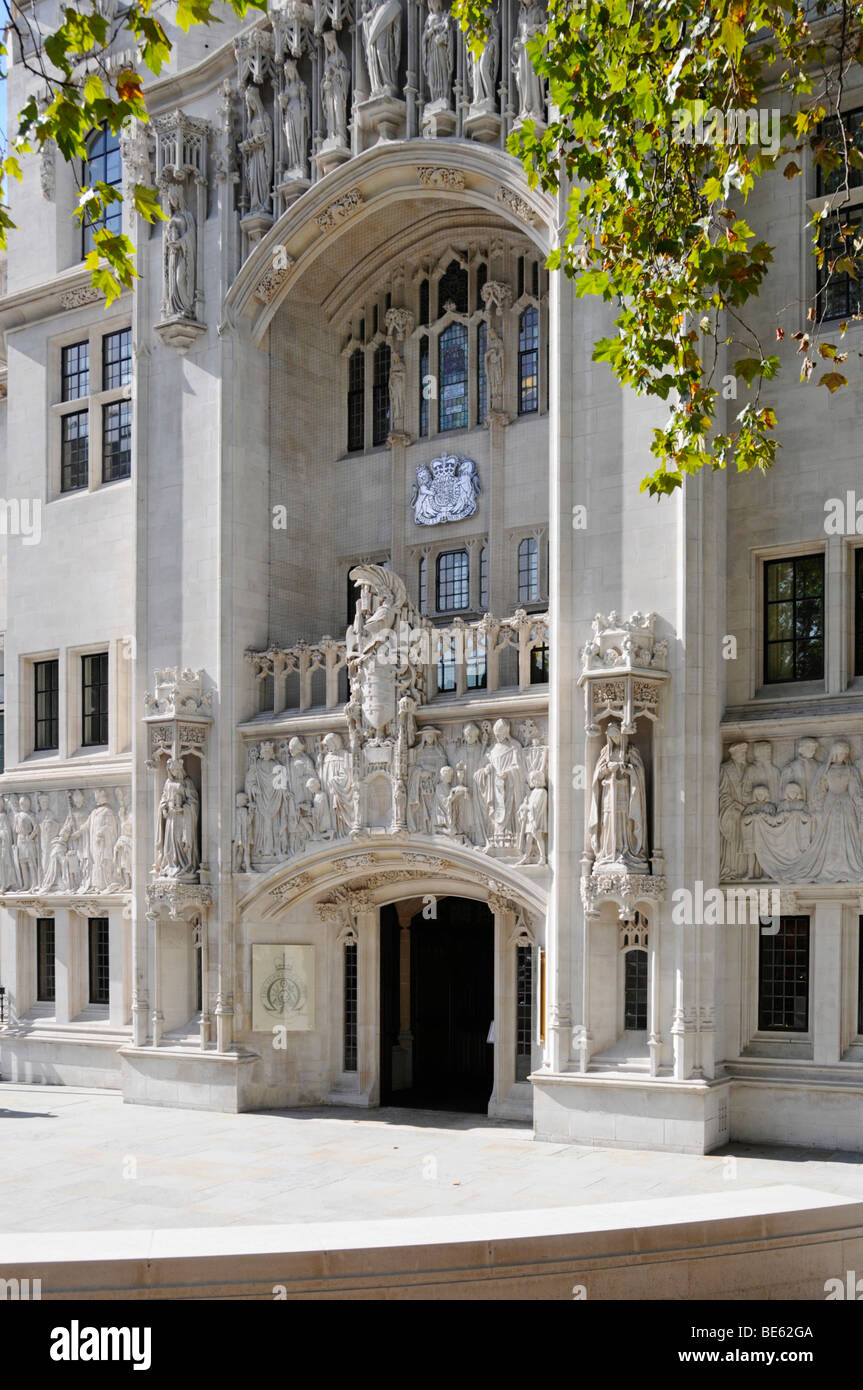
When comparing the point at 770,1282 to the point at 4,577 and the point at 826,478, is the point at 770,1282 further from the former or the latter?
the point at 4,577

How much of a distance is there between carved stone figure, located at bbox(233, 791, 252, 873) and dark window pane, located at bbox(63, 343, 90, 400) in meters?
9.26

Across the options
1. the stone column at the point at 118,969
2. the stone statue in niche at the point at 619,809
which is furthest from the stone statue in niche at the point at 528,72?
the stone column at the point at 118,969

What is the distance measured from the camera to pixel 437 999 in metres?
25.5

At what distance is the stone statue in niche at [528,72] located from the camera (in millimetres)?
21406

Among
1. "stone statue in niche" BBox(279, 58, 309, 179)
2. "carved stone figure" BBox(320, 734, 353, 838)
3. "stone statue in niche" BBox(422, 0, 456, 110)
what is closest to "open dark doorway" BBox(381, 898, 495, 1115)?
"carved stone figure" BBox(320, 734, 353, 838)

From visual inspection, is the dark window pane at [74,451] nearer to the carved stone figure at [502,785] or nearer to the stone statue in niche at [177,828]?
the stone statue in niche at [177,828]

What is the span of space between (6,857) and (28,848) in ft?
2.21

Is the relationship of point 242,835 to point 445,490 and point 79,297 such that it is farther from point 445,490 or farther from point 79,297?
point 79,297

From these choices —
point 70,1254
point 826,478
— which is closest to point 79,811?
point 826,478

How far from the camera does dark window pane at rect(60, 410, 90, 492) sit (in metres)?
29.3

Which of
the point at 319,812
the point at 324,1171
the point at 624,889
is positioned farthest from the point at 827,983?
the point at 319,812

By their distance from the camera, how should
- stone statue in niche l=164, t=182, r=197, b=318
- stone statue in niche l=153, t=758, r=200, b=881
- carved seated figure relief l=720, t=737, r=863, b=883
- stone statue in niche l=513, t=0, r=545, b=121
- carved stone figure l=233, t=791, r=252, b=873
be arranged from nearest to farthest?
1. carved seated figure relief l=720, t=737, r=863, b=883
2. stone statue in niche l=513, t=0, r=545, b=121
3. carved stone figure l=233, t=791, r=252, b=873
4. stone statue in niche l=153, t=758, r=200, b=881
5. stone statue in niche l=164, t=182, r=197, b=318

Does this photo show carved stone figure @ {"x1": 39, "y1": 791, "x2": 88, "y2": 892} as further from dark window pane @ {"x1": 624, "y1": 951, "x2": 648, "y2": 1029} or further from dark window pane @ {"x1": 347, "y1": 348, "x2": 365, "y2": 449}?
dark window pane @ {"x1": 624, "y1": 951, "x2": 648, "y2": 1029}

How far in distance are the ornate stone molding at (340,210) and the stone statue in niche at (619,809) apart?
957cm
